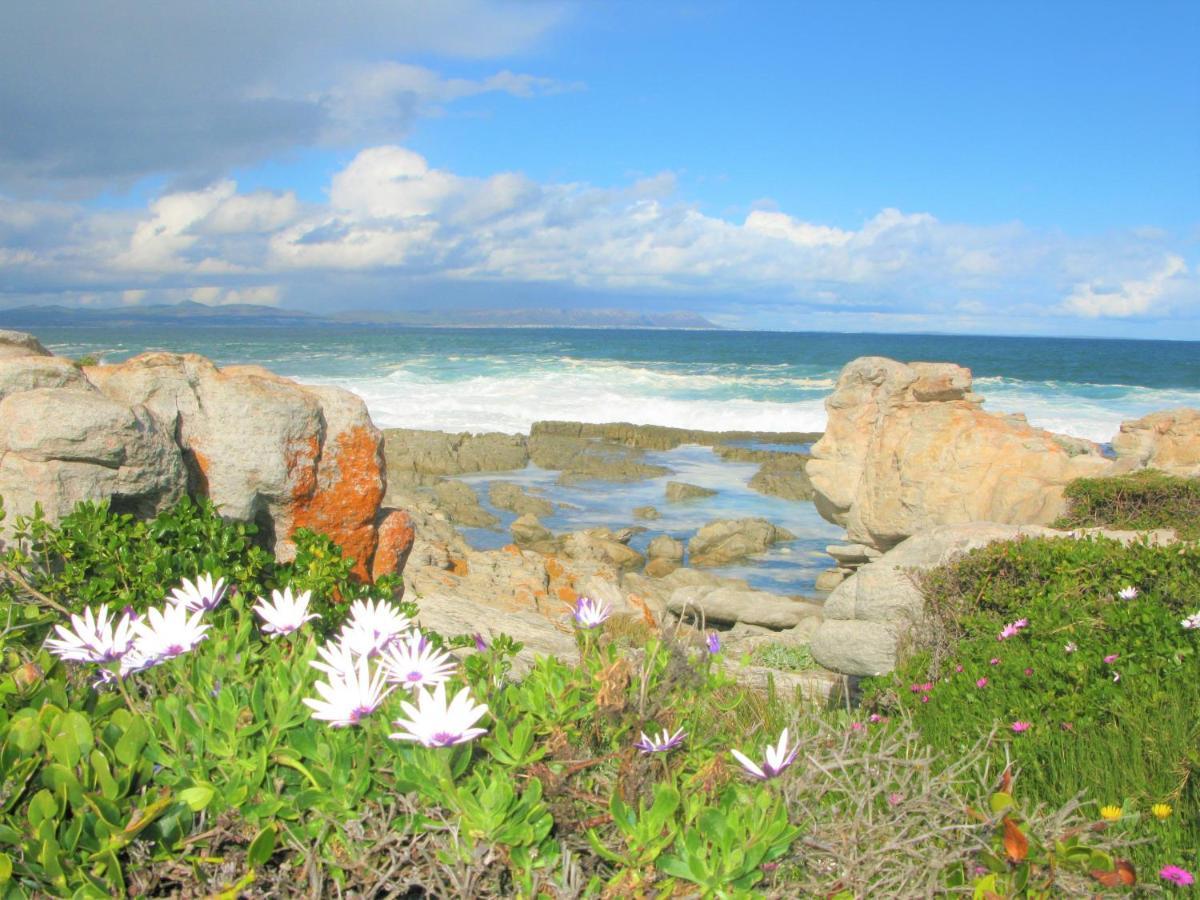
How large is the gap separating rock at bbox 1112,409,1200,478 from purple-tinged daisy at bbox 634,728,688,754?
1123 centimetres

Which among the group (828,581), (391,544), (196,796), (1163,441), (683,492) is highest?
(196,796)

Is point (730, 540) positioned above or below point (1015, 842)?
below

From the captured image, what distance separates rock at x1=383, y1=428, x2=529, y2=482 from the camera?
24.0 metres

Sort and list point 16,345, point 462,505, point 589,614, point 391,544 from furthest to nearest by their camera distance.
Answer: point 462,505, point 391,544, point 16,345, point 589,614

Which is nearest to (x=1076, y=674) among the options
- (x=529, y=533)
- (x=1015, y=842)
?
(x=1015, y=842)

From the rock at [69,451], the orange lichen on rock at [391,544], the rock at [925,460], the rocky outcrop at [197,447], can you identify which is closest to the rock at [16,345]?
the rocky outcrop at [197,447]

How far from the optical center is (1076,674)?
4.28 metres

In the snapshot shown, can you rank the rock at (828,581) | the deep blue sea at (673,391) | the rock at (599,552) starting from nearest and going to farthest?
1. the rock at (828,581)
2. the rock at (599,552)
3. the deep blue sea at (673,391)

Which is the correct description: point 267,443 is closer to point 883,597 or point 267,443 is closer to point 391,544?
point 391,544

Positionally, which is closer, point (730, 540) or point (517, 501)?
point (730, 540)

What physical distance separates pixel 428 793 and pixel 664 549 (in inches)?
582

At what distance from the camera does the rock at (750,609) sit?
469 inches

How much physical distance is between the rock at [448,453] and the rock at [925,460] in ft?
41.8

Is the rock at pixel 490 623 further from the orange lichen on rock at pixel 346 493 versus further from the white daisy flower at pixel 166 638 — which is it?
the white daisy flower at pixel 166 638
